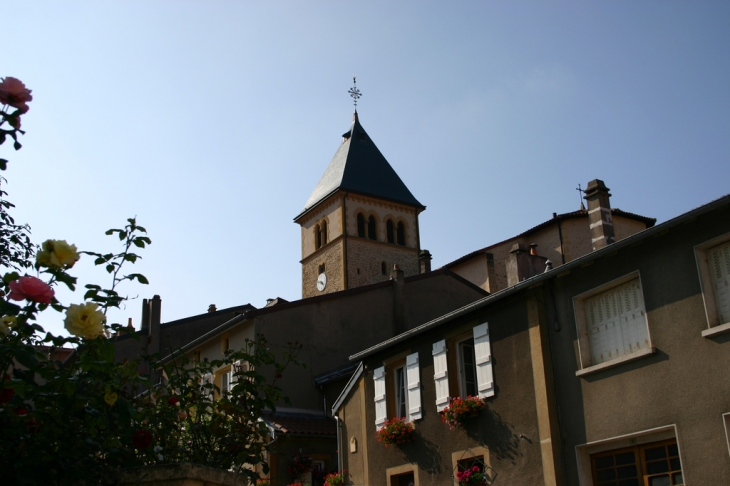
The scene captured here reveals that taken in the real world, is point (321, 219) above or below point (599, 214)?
above

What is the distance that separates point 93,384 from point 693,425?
24.4 ft

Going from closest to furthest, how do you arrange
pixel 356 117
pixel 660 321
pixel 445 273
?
pixel 660 321 < pixel 445 273 < pixel 356 117

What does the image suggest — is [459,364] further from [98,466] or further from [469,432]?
[98,466]

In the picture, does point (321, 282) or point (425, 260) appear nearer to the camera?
point (425, 260)

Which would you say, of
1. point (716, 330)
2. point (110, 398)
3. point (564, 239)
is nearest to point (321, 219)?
point (564, 239)

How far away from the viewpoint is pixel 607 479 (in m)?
10.4

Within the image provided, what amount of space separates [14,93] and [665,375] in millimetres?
8323

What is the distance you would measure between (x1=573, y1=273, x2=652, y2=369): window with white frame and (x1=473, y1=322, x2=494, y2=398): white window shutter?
187 centimetres

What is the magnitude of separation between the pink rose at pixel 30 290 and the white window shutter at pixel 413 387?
35.7ft

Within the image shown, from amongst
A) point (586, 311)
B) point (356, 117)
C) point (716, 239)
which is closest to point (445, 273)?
point (586, 311)

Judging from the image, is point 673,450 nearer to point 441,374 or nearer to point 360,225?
point 441,374

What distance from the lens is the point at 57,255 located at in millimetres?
3809

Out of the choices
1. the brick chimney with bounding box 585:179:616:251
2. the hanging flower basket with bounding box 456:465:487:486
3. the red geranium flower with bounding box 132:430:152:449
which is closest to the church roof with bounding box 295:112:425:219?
the brick chimney with bounding box 585:179:616:251

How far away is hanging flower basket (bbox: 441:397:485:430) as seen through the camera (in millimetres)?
12406
